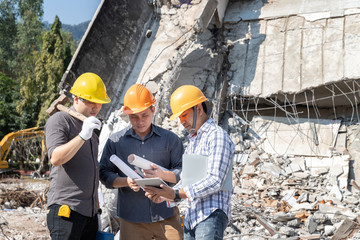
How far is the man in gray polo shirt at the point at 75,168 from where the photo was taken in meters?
2.65

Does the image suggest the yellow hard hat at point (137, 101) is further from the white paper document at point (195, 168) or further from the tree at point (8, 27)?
the tree at point (8, 27)

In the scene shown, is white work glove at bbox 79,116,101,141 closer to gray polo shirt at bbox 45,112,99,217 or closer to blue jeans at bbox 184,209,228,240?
gray polo shirt at bbox 45,112,99,217

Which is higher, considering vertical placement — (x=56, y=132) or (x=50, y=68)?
(x=50, y=68)

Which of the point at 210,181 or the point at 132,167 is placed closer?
the point at 210,181

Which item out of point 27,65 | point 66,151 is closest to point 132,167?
point 66,151

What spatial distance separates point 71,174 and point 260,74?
5272 millimetres

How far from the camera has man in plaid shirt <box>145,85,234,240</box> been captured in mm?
2326

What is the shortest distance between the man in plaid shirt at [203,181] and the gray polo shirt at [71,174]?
1.80 ft

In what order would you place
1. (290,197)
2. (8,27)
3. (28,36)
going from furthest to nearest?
(8,27) < (28,36) < (290,197)

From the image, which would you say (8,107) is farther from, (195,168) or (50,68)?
(195,168)

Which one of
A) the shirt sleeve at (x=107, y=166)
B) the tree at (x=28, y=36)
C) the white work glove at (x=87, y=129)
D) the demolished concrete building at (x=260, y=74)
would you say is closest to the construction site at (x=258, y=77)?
the demolished concrete building at (x=260, y=74)

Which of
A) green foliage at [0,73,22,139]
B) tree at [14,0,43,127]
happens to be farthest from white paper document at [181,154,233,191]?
tree at [14,0,43,127]

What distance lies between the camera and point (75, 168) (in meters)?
2.83

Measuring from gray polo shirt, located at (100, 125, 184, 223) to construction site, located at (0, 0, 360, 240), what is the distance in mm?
2972
